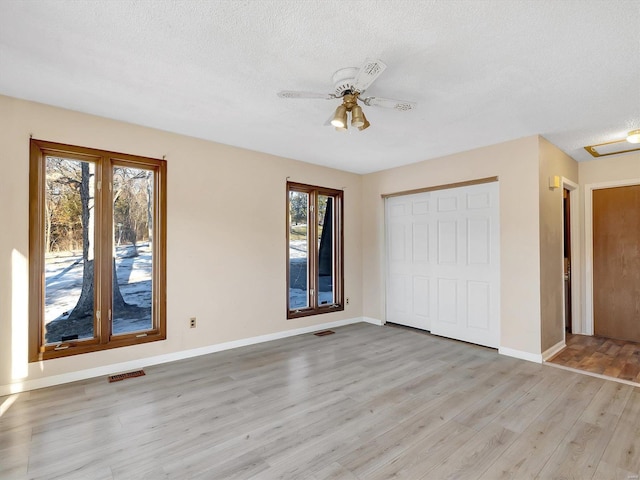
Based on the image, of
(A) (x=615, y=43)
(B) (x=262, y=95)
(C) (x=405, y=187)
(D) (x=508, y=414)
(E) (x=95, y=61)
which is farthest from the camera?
(C) (x=405, y=187)

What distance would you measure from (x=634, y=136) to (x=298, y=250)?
4181mm

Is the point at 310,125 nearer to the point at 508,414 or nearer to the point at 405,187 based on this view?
the point at 405,187

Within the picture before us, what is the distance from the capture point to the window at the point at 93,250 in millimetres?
3037

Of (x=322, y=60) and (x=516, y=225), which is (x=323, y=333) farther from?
(x=322, y=60)

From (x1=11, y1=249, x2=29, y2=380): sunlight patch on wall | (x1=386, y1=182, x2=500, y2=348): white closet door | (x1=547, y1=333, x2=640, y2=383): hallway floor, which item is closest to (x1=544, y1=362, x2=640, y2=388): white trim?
(x1=547, y1=333, x2=640, y2=383): hallway floor

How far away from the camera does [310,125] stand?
3.47 m

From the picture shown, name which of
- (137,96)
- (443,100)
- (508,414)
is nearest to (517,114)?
(443,100)

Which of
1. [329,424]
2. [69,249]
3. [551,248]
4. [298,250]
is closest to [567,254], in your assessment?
[551,248]

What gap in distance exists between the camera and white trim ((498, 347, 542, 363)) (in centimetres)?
368

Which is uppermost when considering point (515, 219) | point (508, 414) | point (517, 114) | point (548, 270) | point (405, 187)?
point (517, 114)

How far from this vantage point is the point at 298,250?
197 inches

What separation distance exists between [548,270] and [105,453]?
14.6 feet

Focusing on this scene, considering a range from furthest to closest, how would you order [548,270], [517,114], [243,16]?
[548,270] < [517,114] < [243,16]

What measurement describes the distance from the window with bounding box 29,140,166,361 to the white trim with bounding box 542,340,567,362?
4.24 meters
